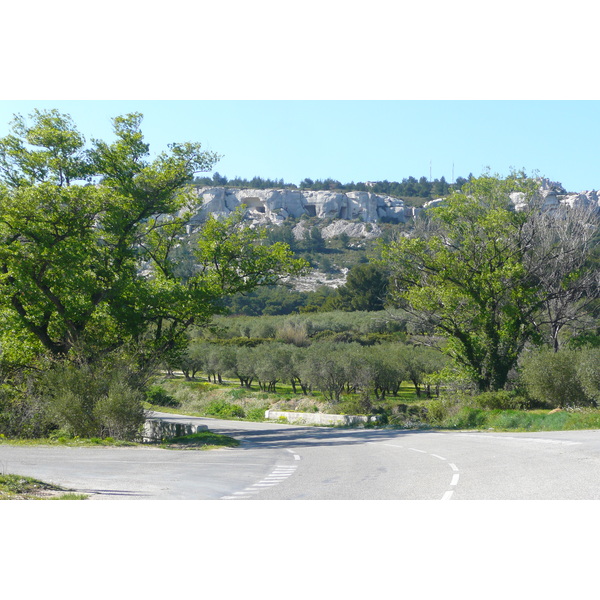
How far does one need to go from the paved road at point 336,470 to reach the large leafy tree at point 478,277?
16083 mm

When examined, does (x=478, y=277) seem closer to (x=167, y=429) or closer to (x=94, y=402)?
(x=167, y=429)

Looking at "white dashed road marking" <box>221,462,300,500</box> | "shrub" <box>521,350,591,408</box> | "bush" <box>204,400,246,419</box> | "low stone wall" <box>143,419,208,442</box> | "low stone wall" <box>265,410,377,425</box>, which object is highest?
"shrub" <box>521,350,591,408</box>

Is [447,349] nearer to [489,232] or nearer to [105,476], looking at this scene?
[489,232]

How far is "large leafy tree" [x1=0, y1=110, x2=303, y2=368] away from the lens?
24.3m

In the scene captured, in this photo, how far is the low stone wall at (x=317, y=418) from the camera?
3572 centimetres

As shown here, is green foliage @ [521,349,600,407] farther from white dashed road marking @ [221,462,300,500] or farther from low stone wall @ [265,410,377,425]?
white dashed road marking @ [221,462,300,500]

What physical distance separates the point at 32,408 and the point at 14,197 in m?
7.94

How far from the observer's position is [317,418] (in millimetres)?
38344

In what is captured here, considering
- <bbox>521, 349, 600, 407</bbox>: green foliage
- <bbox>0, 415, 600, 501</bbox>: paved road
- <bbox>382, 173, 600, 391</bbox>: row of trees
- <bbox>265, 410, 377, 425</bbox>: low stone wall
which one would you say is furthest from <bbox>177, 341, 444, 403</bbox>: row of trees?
<bbox>0, 415, 600, 501</bbox>: paved road

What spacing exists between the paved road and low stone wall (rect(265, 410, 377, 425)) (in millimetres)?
13553

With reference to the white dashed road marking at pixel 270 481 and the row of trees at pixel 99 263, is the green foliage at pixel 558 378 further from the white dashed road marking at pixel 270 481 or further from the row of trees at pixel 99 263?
the white dashed road marking at pixel 270 481

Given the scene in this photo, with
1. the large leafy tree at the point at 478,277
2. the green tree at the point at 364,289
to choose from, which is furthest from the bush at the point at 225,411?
the green tree at the point at 364,289

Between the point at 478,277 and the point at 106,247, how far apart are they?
70.0 feet
